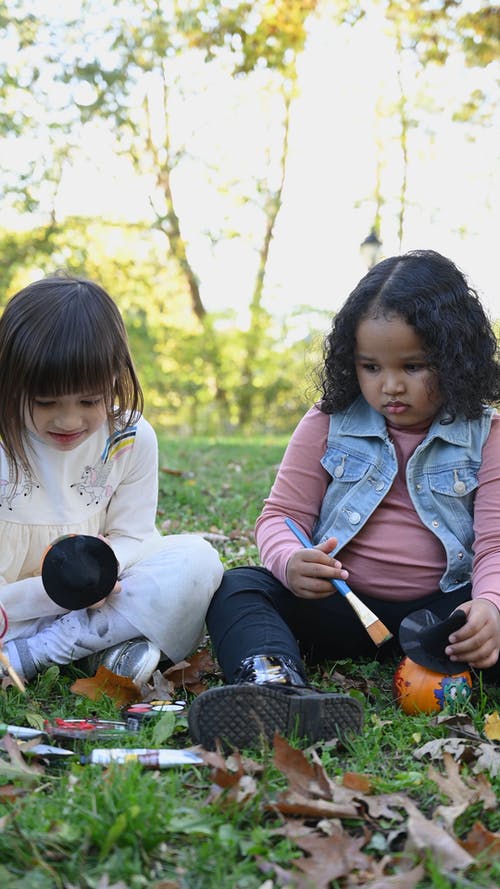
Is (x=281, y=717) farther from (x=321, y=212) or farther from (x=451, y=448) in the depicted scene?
(x=321, y=212)

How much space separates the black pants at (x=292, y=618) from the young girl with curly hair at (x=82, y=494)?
4.1 inches

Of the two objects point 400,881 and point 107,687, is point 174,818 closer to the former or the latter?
point 400,881

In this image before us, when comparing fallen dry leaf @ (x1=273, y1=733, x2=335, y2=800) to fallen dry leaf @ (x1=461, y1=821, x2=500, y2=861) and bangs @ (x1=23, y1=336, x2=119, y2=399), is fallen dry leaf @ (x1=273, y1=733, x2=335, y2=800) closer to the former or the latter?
fallen dry leaf @ (x1=461, y1=821, x2=500, y2=861)

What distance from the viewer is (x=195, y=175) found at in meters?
19.0

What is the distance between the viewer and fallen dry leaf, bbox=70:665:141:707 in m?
2.59

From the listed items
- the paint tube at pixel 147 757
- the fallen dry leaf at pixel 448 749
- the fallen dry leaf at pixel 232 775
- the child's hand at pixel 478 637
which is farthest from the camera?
the child's hand at pixel 478 637

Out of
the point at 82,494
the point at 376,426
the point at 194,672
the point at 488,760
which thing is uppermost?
the point at 376,426

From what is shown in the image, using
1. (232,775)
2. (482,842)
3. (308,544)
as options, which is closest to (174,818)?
(232,775)

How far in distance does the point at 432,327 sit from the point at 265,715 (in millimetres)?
1226

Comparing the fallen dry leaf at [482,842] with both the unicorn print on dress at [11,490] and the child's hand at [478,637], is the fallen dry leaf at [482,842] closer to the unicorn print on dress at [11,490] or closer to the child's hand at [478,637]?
the child's hand at [478,637]

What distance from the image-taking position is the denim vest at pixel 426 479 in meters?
2.81

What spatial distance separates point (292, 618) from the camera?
291 cm

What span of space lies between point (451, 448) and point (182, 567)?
2.88ft

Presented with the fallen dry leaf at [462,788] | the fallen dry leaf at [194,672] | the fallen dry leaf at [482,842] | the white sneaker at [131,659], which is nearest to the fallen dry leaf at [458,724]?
the fallen dry leaf at [462,788]
